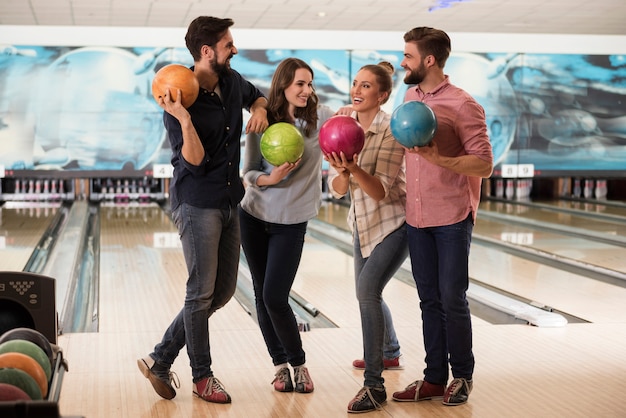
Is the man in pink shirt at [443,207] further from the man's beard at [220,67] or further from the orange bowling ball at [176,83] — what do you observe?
the orange bowling ball at [176,83]

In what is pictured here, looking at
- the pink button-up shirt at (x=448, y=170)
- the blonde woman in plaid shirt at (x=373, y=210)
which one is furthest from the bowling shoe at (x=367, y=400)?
the pink button-up shirt at (x=448, y=170)

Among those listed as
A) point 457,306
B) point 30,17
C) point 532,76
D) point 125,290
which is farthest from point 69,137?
point 457,306

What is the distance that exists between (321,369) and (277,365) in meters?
0.31

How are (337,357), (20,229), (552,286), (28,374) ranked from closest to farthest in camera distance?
(28,374) < (337,357) < (552,286) < (20,229)

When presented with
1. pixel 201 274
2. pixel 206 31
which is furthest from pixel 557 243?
pixel 206 31

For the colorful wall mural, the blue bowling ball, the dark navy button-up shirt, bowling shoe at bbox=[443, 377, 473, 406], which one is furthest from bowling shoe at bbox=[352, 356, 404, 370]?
the colorful wall mural

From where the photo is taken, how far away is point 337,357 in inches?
140

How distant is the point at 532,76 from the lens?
10.4 meters

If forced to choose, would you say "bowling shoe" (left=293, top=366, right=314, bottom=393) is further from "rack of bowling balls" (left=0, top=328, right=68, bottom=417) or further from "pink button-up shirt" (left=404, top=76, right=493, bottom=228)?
"rack of bowling balls" (left=0, top=328, right=68, bottom=417)

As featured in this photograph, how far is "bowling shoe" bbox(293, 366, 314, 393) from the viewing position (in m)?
3.04

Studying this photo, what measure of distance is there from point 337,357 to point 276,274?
0.74 metres

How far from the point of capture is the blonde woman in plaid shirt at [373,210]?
2.89 metres

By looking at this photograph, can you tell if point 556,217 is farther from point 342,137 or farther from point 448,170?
point 342,137

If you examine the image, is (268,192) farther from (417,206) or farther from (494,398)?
(494,398)
